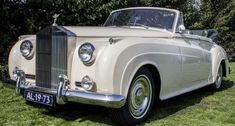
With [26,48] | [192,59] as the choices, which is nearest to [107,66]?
[26,48]

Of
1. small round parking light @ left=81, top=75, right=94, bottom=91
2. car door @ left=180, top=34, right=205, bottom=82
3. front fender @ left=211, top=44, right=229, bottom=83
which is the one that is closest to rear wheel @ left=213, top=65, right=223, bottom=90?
front fender @ left=211, top=44, right=229, bottom=83

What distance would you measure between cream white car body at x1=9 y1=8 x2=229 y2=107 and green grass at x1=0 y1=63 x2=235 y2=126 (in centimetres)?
30

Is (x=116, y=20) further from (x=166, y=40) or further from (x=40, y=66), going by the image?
(x=40, y=66)

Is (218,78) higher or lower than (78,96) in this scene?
lower

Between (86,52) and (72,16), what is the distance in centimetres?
673

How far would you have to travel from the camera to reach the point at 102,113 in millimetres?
5090

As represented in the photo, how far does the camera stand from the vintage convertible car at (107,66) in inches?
161

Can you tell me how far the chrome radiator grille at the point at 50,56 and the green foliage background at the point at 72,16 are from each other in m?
2.49

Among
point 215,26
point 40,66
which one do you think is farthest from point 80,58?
point 215,26

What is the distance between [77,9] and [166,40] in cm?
596

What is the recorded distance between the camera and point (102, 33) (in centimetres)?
475

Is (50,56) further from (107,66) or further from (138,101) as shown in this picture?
(138,101)

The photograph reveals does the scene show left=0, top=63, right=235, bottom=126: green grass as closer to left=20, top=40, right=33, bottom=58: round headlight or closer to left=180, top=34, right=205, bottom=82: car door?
left=180, top=34, right=205, bottom=82: car door

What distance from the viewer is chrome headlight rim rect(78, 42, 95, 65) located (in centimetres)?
415
